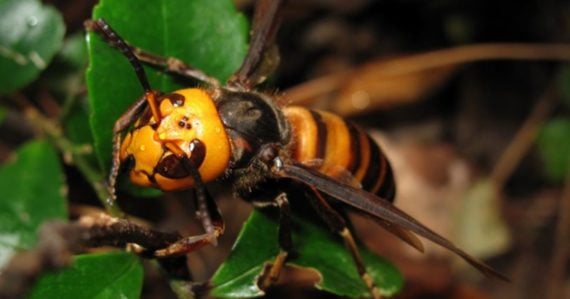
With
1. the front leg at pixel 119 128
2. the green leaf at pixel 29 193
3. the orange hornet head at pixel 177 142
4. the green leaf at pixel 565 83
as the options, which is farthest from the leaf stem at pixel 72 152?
the green leaf at pixel 565 83

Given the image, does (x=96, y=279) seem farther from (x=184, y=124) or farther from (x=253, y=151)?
(x=253, y=151)

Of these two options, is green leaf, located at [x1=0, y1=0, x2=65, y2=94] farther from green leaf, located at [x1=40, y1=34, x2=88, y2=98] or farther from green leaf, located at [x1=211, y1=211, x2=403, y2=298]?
green leaf, located at [x1=211, y1=211, x2=403, y2=298]

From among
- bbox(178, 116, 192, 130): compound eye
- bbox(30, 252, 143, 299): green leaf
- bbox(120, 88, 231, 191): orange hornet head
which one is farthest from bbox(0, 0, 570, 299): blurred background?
bbox(30, 252, 143, 299): green leaf

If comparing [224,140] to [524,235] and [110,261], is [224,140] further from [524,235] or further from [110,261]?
[524,235]

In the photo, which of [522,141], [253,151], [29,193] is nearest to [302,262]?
Result: [253,151]

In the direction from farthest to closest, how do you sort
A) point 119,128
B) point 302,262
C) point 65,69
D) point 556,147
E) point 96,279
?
point 556,147 → point 65,69 → point 302,262 → point 119,128 → point 96,279

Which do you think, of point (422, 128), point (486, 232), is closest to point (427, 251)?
point (486, 232)

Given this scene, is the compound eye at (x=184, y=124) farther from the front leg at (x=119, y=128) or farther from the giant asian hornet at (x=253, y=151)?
the front leg at (x=119, y=128)
